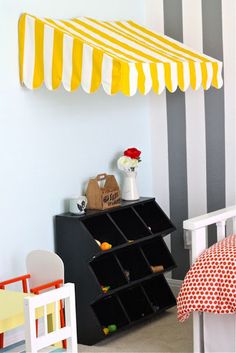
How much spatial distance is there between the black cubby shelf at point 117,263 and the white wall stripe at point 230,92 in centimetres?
49

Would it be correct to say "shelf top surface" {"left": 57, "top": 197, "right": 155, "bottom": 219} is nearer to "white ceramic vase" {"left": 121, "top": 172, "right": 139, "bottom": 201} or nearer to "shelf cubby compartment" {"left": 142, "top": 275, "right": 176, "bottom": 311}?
"white ceramic vase" {"left": 121, "top": 172, "right": 139, "bottom": 201}

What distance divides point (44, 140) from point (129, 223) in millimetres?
809

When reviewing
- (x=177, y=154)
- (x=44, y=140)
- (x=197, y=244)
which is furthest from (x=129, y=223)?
(x=197, y=244)

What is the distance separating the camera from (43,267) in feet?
12.6

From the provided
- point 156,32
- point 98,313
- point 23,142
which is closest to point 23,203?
point 23,142

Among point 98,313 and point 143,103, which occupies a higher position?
point 143,103

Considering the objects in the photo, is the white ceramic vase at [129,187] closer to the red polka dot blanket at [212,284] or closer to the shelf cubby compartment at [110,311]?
the shelf cubby compartment at [110,311]

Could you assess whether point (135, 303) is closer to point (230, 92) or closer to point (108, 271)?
point (108, 271)

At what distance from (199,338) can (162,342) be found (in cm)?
46

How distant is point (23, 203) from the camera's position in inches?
165

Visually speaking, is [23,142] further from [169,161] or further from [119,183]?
[169,161]

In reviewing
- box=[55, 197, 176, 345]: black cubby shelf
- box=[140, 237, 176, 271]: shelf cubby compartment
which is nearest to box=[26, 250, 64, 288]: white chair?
box=[55, 197, 176, 345]: black cubby shelf

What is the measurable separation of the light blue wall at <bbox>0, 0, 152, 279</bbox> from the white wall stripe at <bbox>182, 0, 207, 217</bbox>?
41cm

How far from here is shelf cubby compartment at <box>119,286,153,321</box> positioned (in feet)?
15.0
